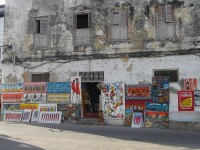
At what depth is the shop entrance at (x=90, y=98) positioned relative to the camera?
60.6 feet

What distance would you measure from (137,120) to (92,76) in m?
3.25

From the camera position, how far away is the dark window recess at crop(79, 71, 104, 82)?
17812 millimetres

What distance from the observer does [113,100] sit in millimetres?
17391

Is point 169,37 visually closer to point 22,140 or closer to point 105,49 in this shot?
point 105,49

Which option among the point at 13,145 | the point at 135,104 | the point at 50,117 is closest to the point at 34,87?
the point at 50,117

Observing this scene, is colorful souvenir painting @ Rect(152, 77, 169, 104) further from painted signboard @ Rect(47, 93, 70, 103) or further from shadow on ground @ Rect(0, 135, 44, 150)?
shadow on ground @ Rect(0, 135, 44, 150)

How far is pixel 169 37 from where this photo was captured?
1664cm

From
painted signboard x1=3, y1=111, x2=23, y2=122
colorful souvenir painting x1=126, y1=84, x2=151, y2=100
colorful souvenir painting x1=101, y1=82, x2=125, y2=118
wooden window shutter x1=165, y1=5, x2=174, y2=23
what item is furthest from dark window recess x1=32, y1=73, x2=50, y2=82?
wooden window shutter x1=165, y1=5, x2=174, y2=23

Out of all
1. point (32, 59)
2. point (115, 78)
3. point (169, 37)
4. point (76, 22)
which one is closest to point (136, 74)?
point (115, 78)

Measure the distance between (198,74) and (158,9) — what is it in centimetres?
368

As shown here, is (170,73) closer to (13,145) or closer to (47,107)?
(47,107)

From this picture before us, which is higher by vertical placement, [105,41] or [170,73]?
[105,41]

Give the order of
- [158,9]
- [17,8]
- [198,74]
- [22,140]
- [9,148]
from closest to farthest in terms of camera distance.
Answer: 1. [9,148]
2. [22,140]
3. [198,74]
4. [158,9]
5. [17,8]

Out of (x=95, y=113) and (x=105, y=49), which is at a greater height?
(x=105, y=49)
